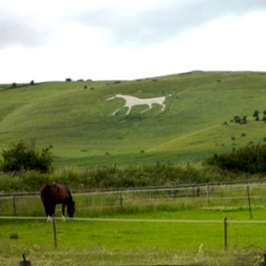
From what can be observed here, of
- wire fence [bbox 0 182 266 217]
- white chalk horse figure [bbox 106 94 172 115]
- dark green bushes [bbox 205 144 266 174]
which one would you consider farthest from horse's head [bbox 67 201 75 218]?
white chalk horse figure [bbox 106 94 172 115]

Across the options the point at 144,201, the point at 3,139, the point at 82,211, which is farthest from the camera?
the point at 3,139

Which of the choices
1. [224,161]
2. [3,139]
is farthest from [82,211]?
[3,139]

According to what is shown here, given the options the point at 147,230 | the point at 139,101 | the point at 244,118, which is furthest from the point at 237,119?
the point at 147,230

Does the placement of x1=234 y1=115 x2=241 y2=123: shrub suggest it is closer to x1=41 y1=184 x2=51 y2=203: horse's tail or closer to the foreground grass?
the foreground grass

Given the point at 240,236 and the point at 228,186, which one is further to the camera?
the point at 228,186

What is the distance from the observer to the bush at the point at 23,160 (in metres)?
34.3

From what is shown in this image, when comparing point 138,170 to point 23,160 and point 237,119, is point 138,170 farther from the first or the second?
point 237,119

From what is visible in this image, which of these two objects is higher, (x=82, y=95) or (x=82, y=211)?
(x=82, y=95)

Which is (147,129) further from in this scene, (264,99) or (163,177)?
(163,177)

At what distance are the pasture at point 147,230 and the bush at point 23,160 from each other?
665 cm

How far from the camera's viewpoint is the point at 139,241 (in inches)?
717

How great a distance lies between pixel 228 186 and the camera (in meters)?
33.4

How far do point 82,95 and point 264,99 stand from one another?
42.6 metres

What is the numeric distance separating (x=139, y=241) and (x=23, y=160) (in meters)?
18.4
